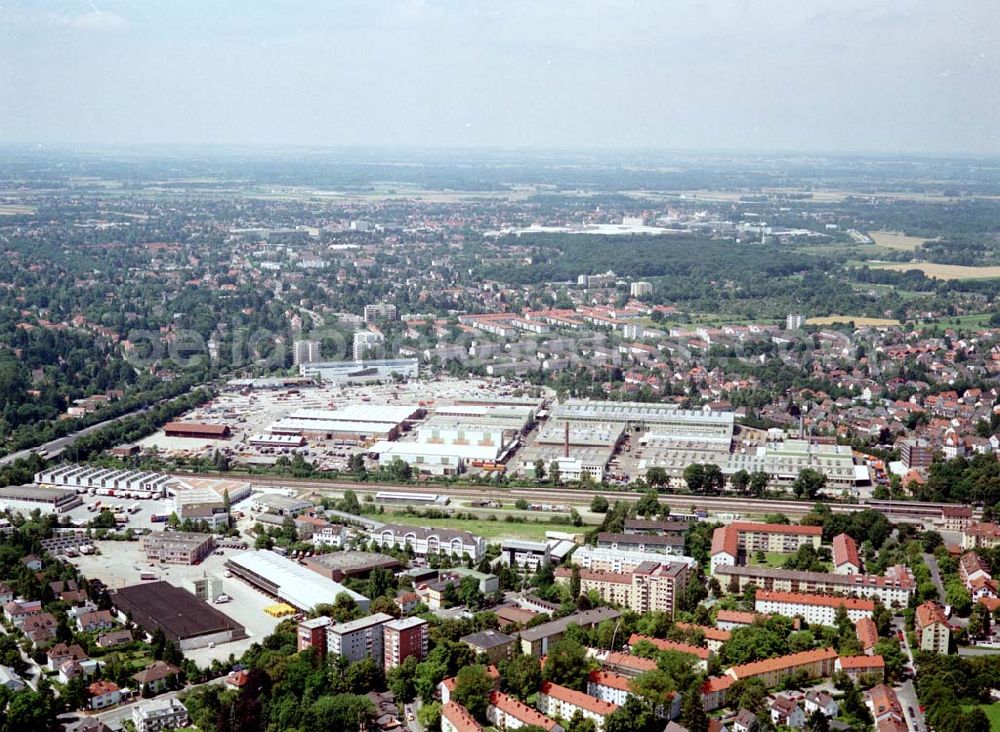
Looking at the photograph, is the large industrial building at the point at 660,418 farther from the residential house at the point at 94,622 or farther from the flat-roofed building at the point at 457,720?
the flat-roofed building at the point at 457,720

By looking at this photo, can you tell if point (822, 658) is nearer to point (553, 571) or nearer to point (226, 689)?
point (553, 571)

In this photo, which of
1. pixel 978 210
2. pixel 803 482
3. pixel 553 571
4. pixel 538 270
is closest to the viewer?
pixel 553 571

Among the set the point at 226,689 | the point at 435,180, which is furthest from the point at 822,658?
the point at 435,180

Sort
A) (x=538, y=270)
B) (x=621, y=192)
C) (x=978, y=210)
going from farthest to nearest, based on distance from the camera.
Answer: (x=621, y=192)
(x=978, y=210)
(x=538, y=270)

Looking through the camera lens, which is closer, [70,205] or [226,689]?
[226,689]

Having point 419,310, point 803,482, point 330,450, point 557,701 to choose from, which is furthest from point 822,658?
point 419,310

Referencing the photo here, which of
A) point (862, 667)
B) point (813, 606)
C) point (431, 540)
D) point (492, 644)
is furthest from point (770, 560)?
point (492, 644)
